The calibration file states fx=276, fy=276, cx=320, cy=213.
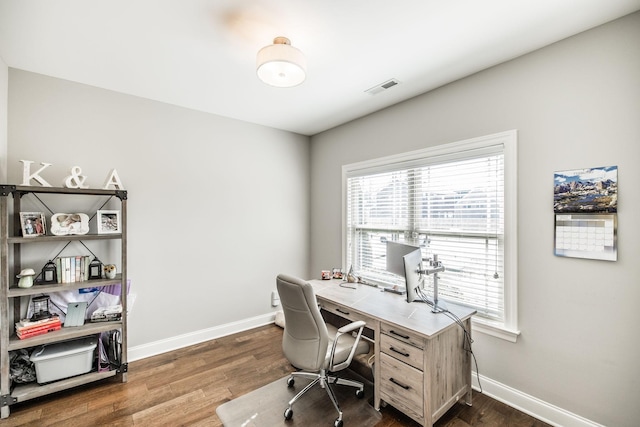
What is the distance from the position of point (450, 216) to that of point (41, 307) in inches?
145

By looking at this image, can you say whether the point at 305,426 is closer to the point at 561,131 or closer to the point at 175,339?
the point at 175,339

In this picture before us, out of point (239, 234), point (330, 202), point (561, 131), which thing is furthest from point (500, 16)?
point (239, 234)

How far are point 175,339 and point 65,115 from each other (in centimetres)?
248

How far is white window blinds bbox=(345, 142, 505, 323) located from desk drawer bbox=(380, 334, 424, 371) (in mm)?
862

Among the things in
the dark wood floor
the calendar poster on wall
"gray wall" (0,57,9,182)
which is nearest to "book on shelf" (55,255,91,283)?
"gray wall" (0,57,9,182)

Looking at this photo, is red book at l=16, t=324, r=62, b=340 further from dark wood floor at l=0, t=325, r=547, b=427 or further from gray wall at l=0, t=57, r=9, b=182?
gray wall at l=0, t=57, r=9, b=182

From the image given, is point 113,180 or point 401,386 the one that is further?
point 113,180

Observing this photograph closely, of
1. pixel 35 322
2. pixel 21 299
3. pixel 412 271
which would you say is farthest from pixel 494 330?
pixel 21 299

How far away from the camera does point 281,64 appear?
1824 mm

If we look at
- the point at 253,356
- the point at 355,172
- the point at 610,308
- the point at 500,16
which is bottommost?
the point at 253,356

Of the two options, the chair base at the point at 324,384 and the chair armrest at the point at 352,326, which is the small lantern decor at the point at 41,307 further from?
the chair armrest at the point at 352,326

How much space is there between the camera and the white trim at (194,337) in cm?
287

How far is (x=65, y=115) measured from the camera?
8.34 feet

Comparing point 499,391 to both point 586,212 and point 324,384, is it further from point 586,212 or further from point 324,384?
point 586,212
